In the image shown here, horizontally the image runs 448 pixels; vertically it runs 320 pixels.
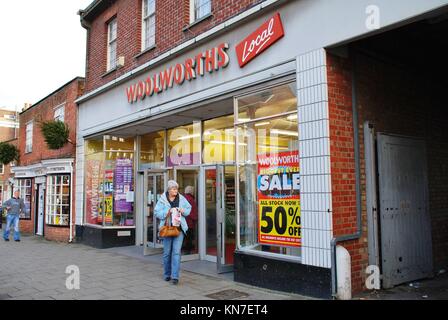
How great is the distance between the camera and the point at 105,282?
24.5 feet

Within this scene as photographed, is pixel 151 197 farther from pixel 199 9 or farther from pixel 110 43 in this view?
pixel 110 43

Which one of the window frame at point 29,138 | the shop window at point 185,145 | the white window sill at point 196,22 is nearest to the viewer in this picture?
the white window sill at point 196,22

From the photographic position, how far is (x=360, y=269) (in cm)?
615

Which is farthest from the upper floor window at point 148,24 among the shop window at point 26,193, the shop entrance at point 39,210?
the shop window at point 26,193

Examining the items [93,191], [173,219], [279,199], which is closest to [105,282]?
[173,219]

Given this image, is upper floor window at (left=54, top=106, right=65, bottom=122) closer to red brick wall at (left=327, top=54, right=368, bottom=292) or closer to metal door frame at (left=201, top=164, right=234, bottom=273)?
metal door frame at (left=201, top=164, right=234, bottom=273)

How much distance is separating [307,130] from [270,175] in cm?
115

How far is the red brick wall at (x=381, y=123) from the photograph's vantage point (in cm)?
602

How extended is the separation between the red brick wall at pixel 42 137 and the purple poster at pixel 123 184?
2455 mm

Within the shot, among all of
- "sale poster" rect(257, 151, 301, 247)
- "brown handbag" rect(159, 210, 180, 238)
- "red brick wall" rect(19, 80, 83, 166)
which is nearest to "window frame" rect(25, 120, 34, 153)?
"red brick wall" rect(19, 80, 83, 166)

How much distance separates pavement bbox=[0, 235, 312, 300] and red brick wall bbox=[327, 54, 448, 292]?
143 cm

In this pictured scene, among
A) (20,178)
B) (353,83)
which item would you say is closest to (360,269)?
(353,83)

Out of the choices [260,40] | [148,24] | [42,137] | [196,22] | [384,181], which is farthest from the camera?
[42,137]

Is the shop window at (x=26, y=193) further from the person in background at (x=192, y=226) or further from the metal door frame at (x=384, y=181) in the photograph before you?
the metal door frame at (x=384, y=181)
